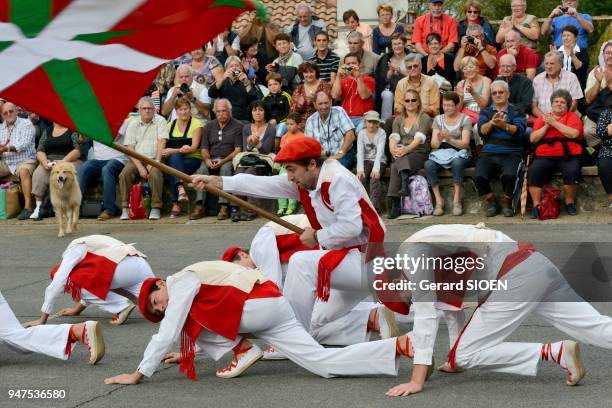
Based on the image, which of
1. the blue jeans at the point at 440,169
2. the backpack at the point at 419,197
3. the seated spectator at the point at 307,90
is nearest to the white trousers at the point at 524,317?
the blue jeans at the point at 440,169

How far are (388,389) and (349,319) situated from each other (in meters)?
1.32

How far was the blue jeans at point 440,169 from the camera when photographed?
1400cm

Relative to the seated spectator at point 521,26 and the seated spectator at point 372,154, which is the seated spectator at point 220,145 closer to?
the seated spectator at point 372,154

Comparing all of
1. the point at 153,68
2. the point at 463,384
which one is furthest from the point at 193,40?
the point at 463,384

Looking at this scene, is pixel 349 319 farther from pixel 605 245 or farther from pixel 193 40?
pixel 605 245

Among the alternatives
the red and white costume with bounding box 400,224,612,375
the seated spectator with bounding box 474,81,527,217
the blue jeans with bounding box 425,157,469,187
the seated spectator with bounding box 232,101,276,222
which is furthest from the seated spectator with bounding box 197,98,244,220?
the red and white costume with bounding box 400,224,612,375

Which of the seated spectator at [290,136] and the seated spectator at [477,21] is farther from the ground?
the seated spectator at [477,21]

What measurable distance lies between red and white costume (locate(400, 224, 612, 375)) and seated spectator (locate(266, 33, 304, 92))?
32.3 ft

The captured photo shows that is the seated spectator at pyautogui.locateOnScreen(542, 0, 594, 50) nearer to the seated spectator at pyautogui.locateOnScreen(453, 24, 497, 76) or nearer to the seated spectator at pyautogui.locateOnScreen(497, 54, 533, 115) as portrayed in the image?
the seated spectator at pyautogui.locateOnScreen(453, 24, 497, 76)

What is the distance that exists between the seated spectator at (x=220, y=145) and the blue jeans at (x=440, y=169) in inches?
104

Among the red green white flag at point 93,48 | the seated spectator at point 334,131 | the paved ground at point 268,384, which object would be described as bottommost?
the paved ground at point 268,384

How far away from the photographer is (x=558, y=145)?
1355 centimetres

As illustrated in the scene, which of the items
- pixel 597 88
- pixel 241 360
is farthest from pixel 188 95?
pixel 241 360

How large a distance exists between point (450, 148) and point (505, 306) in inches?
303
